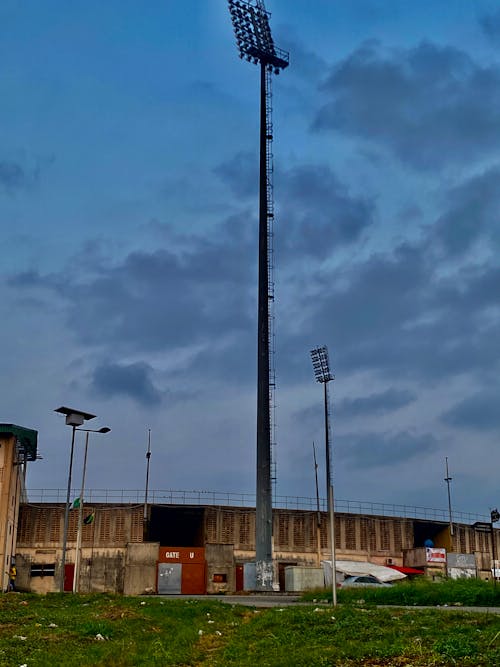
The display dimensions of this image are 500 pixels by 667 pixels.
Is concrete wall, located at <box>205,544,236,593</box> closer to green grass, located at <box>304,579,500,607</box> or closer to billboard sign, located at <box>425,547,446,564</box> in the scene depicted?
billboard sign, located at <box>425,547,446,564</box>

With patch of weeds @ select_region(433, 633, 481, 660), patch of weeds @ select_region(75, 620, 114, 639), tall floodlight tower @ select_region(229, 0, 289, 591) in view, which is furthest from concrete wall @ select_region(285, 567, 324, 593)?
patch of weeds @ select_region(433, 633, 481, 660)

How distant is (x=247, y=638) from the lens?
20547 mm

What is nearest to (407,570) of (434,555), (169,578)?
(434,555)

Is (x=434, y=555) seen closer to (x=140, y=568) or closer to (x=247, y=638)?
(x=140, y=568)

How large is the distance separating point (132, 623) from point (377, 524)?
190 ft

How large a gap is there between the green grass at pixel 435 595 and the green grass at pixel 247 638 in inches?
422

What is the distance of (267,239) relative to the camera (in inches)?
2505

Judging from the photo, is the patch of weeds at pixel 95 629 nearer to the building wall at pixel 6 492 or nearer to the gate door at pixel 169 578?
the building wall at pixel 6 492

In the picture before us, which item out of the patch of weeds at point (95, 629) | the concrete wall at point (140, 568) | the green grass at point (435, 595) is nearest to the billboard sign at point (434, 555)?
the concrete wall at point (140, 568)

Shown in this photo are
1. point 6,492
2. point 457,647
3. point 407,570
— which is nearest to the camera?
point 457,647

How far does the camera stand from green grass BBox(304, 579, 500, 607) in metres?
33.2

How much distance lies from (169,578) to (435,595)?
115 feet

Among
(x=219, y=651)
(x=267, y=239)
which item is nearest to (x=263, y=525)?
(x=267, y=239)

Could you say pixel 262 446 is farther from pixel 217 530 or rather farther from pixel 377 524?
pixel 377 524
